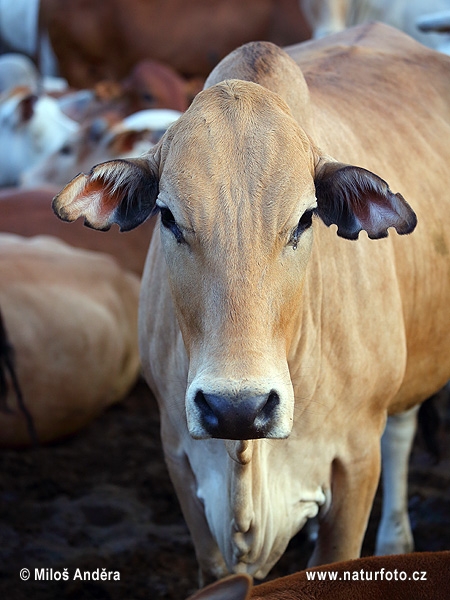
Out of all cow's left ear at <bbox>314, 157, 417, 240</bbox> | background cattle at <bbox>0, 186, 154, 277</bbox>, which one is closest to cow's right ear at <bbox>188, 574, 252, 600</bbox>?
cow's left ear at <bbox>314, 157, 417, 240</bbox>

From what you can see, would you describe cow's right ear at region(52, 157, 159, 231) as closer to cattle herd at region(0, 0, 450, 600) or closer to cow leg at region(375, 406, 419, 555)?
cattle herd at region(0, 0, 450, 600)

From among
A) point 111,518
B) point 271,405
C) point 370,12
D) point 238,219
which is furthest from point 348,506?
point 370,12

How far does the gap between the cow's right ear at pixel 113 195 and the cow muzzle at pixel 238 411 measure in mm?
540

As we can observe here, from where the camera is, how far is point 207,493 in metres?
2.30

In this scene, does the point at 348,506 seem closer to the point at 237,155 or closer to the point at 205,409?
the point at 205,409

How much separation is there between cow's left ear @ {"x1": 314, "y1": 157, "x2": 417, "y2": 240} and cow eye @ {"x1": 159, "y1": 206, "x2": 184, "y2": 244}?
1.19 ft

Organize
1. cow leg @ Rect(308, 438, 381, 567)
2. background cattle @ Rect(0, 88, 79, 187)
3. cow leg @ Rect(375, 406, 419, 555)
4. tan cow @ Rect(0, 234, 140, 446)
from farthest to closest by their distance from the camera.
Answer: background cattle @ Rect(0, 88, 79, 187) → tan cow @ Rect(0, 234, 140, 446) → cow leg @ Rect(375, 406, 419, 555) → cow leg @ Rect(308, 438, 381, 567)

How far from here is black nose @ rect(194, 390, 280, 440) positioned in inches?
63.3

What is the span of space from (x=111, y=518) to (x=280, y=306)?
6.38 ft

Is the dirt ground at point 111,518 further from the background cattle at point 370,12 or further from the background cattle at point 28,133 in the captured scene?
the background cattle at point 28,133

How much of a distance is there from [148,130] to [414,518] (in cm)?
352

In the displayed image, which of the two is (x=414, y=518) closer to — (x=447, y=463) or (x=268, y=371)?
(x=447, y=463)

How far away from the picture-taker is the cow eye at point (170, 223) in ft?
5.96

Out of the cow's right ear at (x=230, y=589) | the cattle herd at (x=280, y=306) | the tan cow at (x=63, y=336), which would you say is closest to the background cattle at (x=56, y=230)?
the tan cow at (x=63, y=336)
